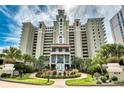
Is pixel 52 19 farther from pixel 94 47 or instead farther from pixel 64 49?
pixel 94 47

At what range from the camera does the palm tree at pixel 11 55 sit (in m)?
6.14

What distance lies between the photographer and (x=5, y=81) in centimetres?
570

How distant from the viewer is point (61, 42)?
7.49m

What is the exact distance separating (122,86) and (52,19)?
371 centimetres

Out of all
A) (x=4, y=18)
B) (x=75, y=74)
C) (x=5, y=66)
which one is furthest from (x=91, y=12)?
(x=5, y=66)

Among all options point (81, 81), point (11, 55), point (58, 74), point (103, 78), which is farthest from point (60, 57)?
point (103, 78)

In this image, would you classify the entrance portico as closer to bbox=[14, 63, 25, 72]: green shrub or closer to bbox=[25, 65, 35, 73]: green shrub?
bbox=[25, 65, 35, 73]: green shrub

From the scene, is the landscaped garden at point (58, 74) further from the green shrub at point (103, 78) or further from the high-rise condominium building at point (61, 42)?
the green shrub at point (103, 78)

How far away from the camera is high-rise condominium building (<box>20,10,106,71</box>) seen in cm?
682

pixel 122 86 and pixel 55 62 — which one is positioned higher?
pixel 55 62

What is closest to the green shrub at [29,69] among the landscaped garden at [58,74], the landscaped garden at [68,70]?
the landscaped garden at [68,70]

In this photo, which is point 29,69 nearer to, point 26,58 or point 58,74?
point 26,58
